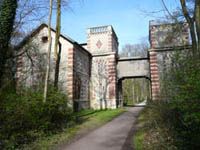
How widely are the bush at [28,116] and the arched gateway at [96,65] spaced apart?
829 centimetres

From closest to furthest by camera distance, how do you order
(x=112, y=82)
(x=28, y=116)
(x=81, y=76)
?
(x=28, y=116), (x=81, y=76), (x=112, y=82)

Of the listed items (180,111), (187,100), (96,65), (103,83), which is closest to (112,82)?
(103,83)

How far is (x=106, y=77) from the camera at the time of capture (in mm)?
28953

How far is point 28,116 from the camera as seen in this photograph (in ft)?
38.5

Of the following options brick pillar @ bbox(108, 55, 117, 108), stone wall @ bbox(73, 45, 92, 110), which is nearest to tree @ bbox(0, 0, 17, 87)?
stone wall @ bbox(73, 45, 92, 110)

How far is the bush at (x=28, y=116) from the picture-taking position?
10.7m

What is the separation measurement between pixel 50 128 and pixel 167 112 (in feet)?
20.8

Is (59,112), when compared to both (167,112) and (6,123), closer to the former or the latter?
(6,123)

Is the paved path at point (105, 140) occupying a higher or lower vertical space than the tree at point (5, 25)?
lower

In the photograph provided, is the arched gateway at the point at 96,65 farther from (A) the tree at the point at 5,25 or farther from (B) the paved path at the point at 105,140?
(A) the tree at the point at 5,25

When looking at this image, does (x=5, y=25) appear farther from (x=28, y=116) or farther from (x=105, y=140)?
(x=105, y=140)

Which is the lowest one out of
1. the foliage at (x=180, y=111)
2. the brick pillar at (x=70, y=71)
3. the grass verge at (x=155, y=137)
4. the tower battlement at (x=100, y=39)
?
the grass verge at (x=155, y=137)

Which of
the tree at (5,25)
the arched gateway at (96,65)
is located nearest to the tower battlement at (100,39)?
the arched gateway at (96,65)

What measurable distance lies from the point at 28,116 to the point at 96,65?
1816 cm
